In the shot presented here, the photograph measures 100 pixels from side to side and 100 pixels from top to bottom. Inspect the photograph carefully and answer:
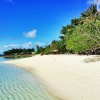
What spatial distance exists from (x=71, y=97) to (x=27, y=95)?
2.94 metres

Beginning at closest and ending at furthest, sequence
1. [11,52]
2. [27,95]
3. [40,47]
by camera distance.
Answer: [27,95], [40,47], [11,52]

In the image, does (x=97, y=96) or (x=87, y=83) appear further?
(x=87, y=83)

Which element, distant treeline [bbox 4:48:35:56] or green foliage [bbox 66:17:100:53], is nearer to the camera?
green foliage [bbox 66:17:100:53]

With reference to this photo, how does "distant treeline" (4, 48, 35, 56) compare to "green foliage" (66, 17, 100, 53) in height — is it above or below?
above

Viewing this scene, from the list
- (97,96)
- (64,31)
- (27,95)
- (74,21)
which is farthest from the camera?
(64,31)

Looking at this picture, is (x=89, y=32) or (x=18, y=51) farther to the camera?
(x=18, y=51)

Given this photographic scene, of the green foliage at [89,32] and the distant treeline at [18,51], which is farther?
the distant treeline at [18,51]

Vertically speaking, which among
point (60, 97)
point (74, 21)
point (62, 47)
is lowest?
point (60, 97)

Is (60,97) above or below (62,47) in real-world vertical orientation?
below

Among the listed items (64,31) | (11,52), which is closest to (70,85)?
(64,31)

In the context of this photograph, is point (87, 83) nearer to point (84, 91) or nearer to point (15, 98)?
point (84, 91)

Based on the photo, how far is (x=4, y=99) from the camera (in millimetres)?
12781

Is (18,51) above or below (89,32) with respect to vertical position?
above

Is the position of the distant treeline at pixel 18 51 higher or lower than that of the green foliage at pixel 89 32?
higher
